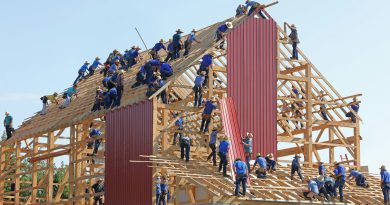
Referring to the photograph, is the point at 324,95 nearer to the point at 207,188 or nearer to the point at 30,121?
the point at 207,188

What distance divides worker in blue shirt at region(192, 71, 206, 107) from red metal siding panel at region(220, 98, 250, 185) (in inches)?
38.3

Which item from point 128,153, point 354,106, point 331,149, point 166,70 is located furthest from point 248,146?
point 354,106

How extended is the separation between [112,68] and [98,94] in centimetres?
355

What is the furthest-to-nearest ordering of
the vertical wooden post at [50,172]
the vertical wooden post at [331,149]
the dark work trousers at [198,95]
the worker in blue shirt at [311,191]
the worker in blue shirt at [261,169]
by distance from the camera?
1. the vertical wooden post at [50,172]
2. the vertical wooden post at [331,149]
3. the dark work trousers at [198,95]
4. the worker in blue shirt at [261,169]
5. the worker in blue shirt at [311,191]

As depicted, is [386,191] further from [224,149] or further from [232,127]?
[224,149]

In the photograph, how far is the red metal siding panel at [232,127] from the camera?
29855mm

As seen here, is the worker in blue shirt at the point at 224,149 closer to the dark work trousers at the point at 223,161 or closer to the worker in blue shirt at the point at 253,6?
the dark work trousers at the point at 223,161

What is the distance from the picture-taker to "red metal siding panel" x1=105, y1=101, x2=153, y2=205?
31.4m

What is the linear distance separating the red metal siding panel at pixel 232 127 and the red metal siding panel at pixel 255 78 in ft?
6.54

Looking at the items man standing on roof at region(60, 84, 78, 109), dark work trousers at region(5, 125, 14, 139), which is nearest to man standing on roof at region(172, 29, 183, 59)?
man standing on roof at region(60, 84, 78, 109)

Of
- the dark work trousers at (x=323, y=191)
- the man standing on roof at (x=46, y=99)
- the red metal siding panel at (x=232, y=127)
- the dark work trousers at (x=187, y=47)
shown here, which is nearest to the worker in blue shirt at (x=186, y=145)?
the red metal siding panel at (x=232, y=127)

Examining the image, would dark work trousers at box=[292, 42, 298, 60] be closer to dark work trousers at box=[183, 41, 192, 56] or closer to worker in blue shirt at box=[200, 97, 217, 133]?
dark work trousers at box=[183, 41, 192, 56]

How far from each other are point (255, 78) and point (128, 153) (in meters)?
5.93

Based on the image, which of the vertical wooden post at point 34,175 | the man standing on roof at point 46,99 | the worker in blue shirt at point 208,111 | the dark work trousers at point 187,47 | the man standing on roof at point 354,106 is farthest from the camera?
the man standing on roof at point 46,99
